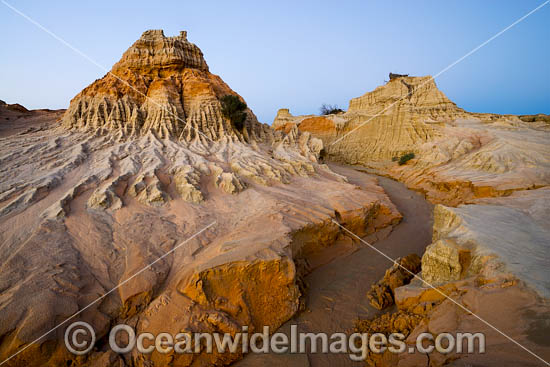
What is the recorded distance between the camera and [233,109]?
11.2 meters

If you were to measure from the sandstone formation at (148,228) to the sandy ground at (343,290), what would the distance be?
0.93 feet

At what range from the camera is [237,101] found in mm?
11203

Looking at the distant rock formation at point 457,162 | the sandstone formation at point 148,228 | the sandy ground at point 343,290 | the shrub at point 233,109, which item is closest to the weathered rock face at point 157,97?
the sandstone formation at point 148,228

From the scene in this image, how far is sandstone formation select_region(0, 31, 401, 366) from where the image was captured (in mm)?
3043

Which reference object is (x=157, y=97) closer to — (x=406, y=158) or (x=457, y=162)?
(x=457, y=162)

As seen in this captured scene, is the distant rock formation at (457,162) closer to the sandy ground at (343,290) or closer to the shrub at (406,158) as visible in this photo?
the shrub at (406,158)

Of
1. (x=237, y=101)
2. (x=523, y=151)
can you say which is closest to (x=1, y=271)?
(x=237, y=101)

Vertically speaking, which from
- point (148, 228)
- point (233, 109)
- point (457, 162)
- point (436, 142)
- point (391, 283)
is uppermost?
point (233, 109)

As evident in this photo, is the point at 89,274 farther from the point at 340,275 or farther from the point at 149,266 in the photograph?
the point at 340,275

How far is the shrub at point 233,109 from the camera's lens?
11.1 m

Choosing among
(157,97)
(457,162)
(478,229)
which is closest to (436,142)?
(457,162)

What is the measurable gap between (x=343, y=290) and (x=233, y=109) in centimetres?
922

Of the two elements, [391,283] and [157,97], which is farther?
[157,97]

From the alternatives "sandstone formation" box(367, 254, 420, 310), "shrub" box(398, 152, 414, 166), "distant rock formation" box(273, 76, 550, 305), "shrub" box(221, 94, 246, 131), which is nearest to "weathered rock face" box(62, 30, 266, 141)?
"shrub" box(221, 94, 246, 131)
